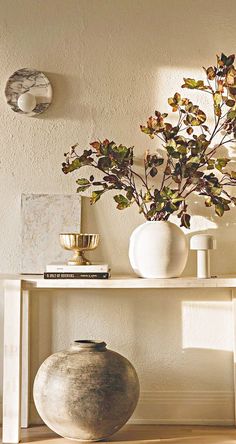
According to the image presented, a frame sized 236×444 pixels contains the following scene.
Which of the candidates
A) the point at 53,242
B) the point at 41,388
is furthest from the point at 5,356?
the point at 53,242

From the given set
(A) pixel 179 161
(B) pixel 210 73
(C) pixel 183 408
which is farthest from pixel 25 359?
(B) pixel 210 73

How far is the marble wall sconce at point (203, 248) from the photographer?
10.4 feet

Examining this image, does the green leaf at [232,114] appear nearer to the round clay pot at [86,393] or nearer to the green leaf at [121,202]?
the green leaf at [121,202]

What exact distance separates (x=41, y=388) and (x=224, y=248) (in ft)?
3.80

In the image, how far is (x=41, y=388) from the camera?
3018mm

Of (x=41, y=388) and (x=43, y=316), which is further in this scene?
(x=43, y=316)

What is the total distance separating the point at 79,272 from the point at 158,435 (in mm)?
839

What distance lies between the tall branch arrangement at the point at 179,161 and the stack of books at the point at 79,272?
371 mm

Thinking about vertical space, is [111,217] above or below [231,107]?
below

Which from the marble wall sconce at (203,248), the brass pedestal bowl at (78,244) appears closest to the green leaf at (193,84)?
the marble wall sconce at (203,248)

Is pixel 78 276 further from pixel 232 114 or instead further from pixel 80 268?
pixel 232 114

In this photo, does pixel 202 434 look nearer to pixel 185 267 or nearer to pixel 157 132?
pixel 185 267

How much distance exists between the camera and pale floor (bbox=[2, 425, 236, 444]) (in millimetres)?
3066

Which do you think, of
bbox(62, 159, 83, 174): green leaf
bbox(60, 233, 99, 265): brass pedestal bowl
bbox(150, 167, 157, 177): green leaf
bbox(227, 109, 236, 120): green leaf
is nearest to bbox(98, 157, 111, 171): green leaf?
bbox(62, 159, 83, 174): green leaf
